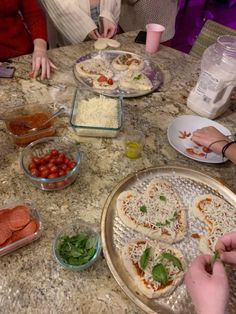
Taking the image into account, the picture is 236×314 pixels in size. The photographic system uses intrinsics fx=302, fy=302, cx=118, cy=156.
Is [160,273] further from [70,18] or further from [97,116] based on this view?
[70,18]

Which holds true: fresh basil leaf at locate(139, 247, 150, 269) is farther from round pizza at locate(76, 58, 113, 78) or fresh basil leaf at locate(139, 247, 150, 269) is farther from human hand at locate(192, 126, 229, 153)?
round pizza at locate(76, 58, 113, 78)

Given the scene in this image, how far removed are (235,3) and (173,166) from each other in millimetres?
4450

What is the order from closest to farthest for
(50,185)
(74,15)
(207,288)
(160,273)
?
(207,288)
(160,273)
(50,185)
(74,15)

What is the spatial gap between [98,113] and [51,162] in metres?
0.35

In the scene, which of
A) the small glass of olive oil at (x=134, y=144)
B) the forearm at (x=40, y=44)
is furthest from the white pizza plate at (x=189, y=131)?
the forearm at (x=40, y=44)

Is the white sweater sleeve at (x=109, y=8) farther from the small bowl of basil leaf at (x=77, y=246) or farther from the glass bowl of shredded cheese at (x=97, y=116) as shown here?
the small bowl of basil leaf at (x=77, y=246)

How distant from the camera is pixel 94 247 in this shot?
37.7 inches

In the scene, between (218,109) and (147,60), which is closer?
(218,109)

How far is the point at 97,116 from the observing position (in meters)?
1.36

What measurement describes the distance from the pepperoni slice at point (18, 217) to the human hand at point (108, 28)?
1490 mm

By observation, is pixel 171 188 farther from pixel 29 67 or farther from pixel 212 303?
pixel 29 67

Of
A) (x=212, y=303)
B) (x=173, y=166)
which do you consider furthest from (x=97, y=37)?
(x=212, y=303)

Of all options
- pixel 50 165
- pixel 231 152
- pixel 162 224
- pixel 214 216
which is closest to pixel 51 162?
pixel 50 165

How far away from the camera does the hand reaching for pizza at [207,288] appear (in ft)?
2.55
